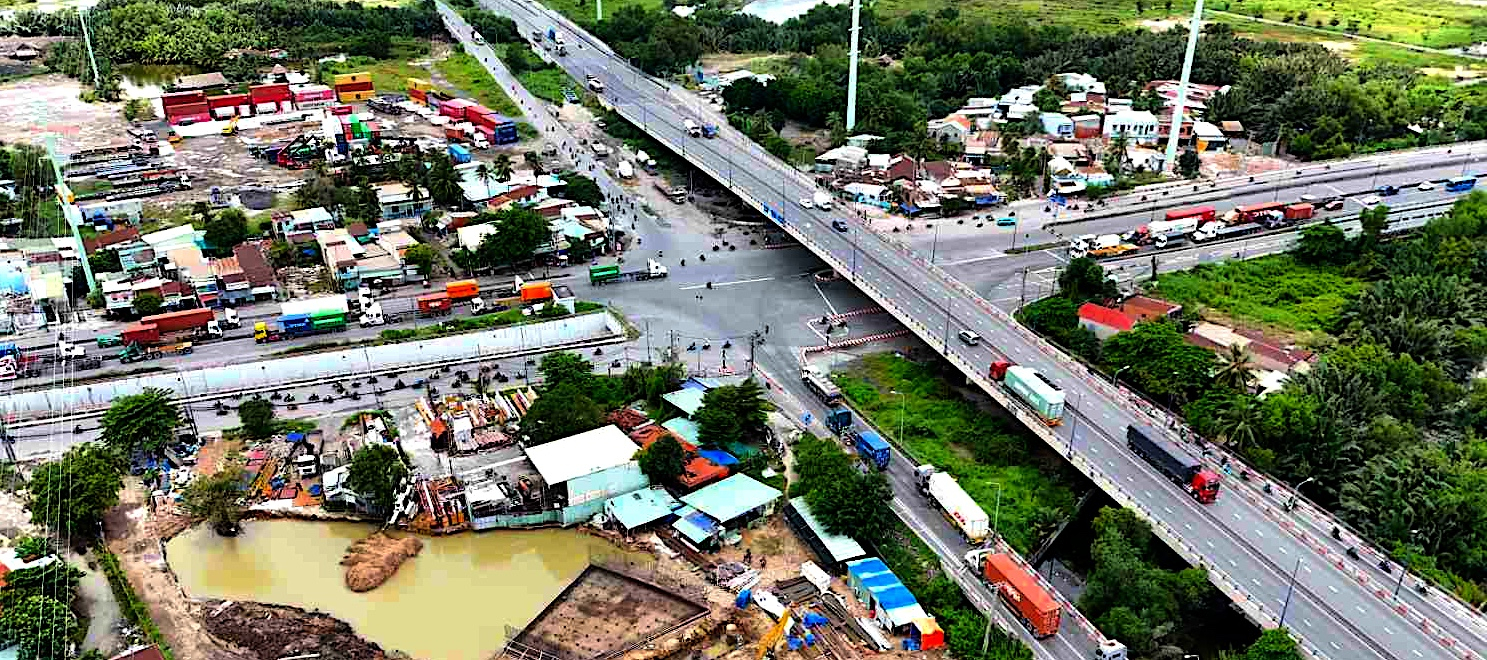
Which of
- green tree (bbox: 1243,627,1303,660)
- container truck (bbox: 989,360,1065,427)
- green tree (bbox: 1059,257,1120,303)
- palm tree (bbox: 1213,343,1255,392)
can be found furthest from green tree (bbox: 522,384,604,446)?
palm tree (bbox: 1213,343,1255,392)

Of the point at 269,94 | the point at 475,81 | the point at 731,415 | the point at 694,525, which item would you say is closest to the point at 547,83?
the point at 475,81

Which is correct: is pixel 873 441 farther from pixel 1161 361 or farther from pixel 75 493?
pixel 75 493

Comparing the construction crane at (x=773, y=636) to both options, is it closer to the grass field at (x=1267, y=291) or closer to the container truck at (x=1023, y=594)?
the container truck at (x=1023, y=594)

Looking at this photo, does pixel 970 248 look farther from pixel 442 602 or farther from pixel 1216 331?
pixel 442 602

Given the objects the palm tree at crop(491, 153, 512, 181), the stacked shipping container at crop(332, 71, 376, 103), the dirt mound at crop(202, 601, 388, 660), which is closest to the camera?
the dirt mound at crop(202, 601, 388, 660)

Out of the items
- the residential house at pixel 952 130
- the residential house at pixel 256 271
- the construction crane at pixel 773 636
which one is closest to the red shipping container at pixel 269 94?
the residential house at pixel 256 271

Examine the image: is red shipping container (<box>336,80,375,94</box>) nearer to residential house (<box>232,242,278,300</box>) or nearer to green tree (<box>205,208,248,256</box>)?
green tree (<box>205,208,248,256</box>)
